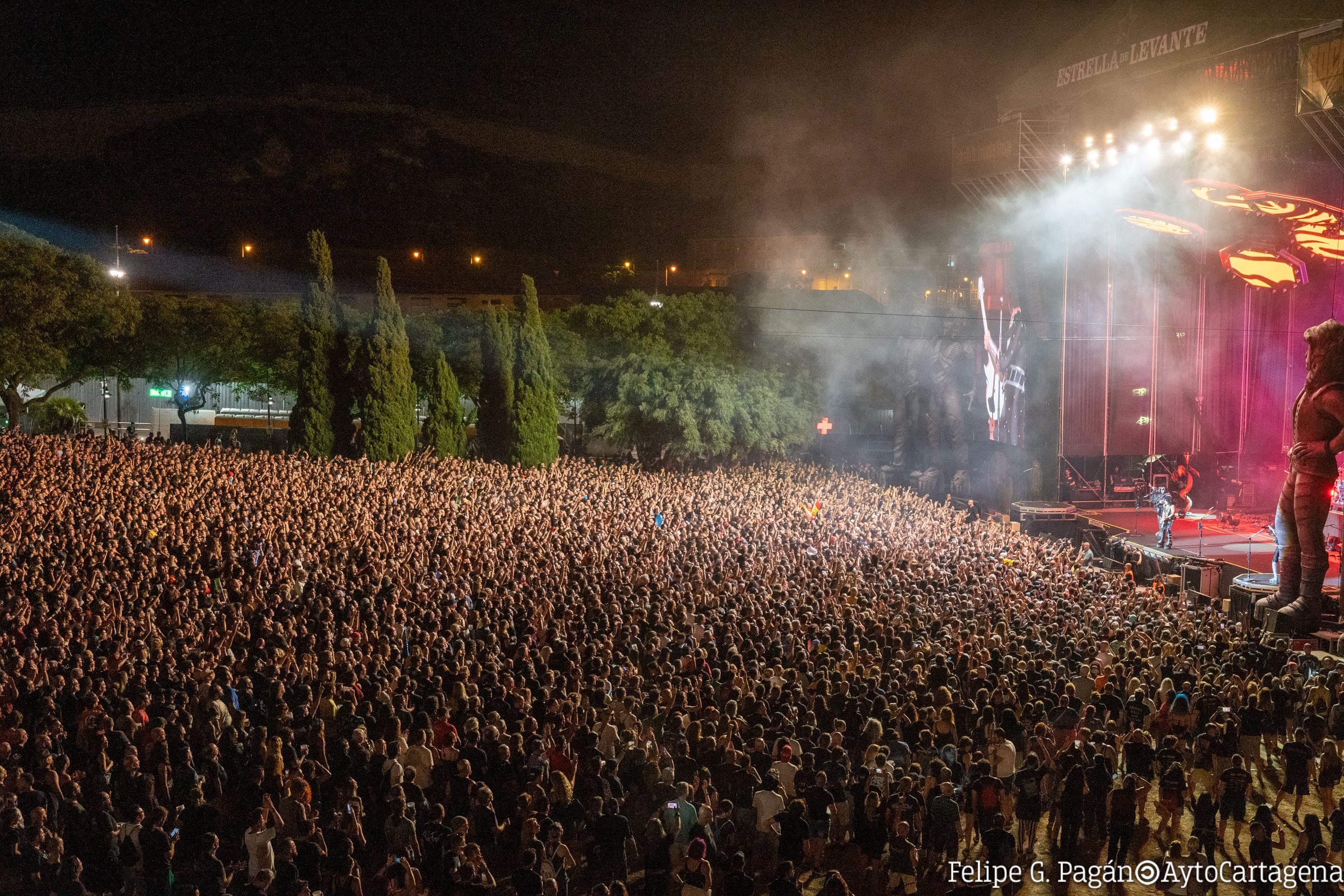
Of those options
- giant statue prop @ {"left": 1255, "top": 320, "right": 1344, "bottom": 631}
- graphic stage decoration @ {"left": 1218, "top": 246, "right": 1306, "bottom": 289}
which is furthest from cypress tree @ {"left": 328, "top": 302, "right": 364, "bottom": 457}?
giant statue prop @ {"left": 1255, "top": 320, "right": 1344, "bottom": 631}

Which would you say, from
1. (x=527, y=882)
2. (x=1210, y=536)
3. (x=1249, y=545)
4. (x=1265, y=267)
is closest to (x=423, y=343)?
(x=1210, y=536)

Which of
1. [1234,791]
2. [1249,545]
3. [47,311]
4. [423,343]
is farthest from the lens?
[423,343]

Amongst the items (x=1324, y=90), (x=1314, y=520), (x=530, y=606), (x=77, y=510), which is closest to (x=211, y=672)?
(x=530, y=606)

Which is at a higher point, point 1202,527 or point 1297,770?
point 1202,527

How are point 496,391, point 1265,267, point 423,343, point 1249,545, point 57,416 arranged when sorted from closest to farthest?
1. point 1249,545
2. point 1265,267
3. point 496,391
4. point 423,343
5. point 57,416

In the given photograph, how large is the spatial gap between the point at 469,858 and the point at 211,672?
406 centimetres

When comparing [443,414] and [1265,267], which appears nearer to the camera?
[1265,267]

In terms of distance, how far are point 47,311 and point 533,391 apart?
13.5 m

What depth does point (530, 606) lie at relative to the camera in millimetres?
11898

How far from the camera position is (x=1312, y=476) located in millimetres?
14852

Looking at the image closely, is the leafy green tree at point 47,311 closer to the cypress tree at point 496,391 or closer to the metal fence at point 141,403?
the metal fence at point 141,403

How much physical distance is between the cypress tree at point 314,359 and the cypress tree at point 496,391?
5021 mm

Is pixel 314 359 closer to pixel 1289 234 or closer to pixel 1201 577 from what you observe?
pixel 1201 577

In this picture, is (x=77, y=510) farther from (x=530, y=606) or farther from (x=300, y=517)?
(x=530, y=606)
